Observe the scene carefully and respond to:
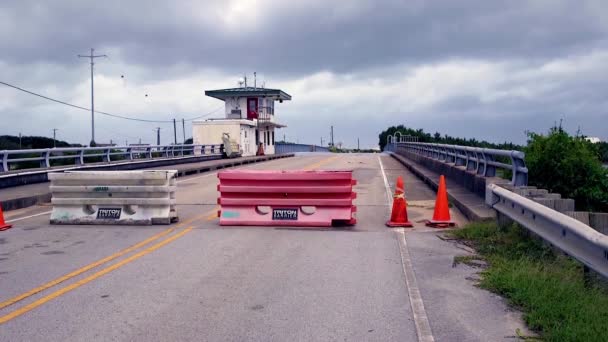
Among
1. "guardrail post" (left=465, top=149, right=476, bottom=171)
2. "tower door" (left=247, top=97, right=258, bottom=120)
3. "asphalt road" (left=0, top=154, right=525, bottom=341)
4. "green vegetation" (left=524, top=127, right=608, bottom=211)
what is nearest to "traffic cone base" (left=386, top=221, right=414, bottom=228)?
"asphalt road" (left=0, top=154, right=525, bottom=341)

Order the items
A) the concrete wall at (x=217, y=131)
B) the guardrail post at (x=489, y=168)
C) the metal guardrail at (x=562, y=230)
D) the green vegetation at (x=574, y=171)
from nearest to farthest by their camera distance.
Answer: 1. the metal guardrail at (x=562, y=230)
2. the guardrail post at (x=489, y=168)
3. the green vegetation at (x=574, y=171)
4. the concrete wall at (x=217, y=131)

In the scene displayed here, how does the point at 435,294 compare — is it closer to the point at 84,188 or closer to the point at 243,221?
the point at 243,221

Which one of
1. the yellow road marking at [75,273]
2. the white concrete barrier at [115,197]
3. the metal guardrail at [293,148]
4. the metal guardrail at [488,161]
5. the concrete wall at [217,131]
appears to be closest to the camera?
the yellow road marking at [75,273]

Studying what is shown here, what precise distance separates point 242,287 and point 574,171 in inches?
428

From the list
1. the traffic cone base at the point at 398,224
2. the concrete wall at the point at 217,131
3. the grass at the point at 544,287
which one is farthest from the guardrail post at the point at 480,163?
the concrete wall at the point at 217,131

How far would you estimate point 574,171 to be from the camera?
15.1 metres

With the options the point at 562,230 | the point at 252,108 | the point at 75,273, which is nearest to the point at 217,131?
the point at 252,108

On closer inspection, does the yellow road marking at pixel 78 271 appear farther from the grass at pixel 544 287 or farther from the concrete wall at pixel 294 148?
the concrete wall at pixel 294 148

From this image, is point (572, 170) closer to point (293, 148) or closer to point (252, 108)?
point (252, 108)

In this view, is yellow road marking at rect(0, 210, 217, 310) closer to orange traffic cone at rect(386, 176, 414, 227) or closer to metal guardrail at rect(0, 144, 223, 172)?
orange traffic cone at rect(386, 176, 414, 227)

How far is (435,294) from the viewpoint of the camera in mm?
6871

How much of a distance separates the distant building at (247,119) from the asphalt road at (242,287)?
42.0m

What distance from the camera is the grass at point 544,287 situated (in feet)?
17.5

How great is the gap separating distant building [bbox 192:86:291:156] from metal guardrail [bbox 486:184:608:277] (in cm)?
4488
